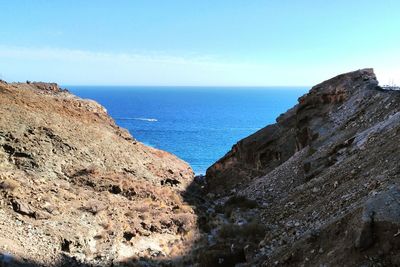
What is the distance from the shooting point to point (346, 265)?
1254 cm

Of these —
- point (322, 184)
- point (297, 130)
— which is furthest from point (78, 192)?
point (297, 130)

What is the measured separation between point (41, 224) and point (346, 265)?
13268 mm

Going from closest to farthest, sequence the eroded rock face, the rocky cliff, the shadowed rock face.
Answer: the rocky cliff, the eroded rock face, the shadowed rock face

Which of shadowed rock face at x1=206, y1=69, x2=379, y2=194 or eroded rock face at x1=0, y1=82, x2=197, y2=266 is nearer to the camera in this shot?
eroded rock face at x1=0, y1=82, x2=197, y2=266

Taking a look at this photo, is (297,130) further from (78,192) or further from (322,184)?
(78,192)

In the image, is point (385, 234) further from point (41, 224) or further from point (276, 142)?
point (276, 142)

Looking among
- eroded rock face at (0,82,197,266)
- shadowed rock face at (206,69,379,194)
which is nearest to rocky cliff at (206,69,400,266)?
shadowed rock face at (206,69,379,194)

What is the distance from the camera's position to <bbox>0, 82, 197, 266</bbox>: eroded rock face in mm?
19000

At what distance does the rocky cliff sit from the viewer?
13.4 meters

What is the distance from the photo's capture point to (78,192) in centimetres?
2427

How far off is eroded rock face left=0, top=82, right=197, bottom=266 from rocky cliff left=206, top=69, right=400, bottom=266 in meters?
3.48

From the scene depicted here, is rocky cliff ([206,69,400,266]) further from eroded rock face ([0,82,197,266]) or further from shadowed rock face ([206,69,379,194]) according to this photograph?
eroded rock face ([0,82,197,266])

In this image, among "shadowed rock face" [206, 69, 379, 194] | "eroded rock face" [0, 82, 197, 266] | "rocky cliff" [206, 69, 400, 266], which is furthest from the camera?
"shadowed rock face" [206, 69, 379, 194]

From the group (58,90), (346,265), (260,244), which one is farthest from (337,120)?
(58,90)
